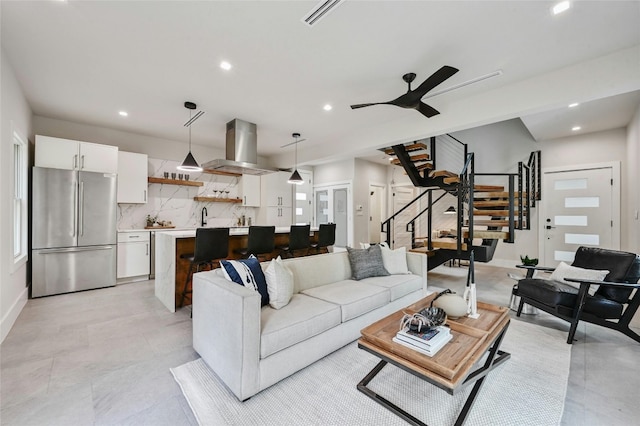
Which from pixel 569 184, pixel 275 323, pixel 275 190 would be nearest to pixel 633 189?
pixel 569 184

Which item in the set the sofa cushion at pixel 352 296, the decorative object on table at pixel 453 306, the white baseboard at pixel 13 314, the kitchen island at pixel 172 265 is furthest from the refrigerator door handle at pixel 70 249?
the decorative object on table at pixel 453 306

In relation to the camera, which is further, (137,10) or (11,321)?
(11,321)

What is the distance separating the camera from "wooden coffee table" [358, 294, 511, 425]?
4.74 feet

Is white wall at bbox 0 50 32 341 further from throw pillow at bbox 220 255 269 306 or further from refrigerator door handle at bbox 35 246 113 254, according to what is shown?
throw pillow at bbox 220 255 269 306

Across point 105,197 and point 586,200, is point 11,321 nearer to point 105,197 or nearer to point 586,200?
point 105,197

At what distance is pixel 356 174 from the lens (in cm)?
730

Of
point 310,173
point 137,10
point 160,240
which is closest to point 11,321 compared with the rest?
point 160,240

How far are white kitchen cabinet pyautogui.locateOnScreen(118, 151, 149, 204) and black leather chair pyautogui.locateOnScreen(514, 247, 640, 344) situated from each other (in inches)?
242

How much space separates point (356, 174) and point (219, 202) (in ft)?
11.5

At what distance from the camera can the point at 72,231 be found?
13.7ft

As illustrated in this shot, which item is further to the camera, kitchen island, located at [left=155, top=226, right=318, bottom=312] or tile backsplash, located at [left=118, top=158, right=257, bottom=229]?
tile backsplash, located at [left=118, top=158, right=257, bottom=229]

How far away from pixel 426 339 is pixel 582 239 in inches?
230

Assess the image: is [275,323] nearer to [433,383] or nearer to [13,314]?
[433,383]

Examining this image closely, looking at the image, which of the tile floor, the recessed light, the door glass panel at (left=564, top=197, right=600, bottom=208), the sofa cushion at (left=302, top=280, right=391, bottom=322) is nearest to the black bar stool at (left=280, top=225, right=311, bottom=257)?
the sofa cushion at (left=302, top=280, right=391, bottom=322)
